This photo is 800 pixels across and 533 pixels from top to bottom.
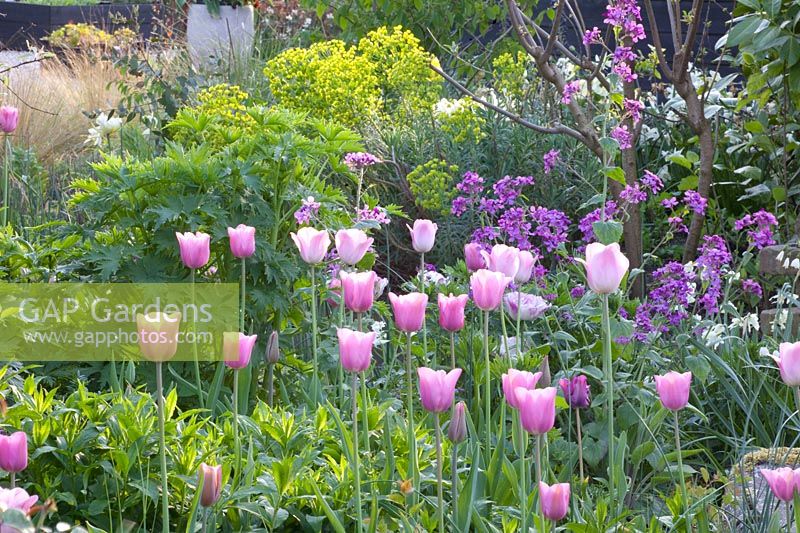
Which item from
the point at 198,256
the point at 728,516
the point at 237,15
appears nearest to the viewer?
the point at 198,256

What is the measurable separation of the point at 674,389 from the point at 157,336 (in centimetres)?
91

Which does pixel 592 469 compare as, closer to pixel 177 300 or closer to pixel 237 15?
pixel 177 300

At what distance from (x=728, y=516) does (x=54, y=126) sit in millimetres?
6127

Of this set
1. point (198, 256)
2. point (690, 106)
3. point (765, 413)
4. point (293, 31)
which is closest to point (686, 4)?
point (293, 31)

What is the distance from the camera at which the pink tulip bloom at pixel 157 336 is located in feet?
4.79

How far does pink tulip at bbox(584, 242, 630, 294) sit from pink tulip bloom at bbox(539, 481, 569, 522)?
394 millimetres

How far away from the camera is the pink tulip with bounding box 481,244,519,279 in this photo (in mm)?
2119

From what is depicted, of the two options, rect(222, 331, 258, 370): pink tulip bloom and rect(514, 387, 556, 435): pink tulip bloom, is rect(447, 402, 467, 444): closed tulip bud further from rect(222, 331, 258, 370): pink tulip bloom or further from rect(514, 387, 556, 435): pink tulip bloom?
rect(222, 331, 258, 370): pink tulip bloom

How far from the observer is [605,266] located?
68.4 inches

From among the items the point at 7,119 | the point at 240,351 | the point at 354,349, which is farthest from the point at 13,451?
the point at 7,119

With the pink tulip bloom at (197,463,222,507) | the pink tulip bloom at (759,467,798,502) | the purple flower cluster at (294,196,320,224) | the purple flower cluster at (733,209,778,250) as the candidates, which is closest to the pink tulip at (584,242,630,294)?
the pink tulip bloom at (759,467,798,502)

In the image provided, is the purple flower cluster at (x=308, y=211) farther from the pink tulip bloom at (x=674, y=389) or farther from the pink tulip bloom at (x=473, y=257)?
the pink tulip bloom at (x=674, y=389)

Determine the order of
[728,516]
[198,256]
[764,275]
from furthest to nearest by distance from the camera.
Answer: [764,275], [728,516], [198,256]

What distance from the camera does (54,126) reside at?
7.18 m
